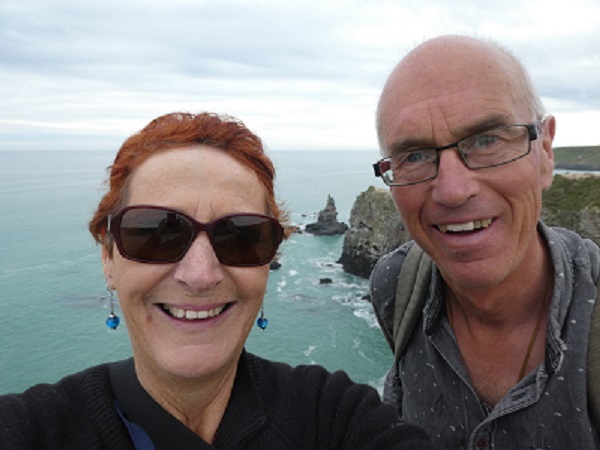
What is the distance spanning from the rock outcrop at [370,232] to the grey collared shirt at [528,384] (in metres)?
62.2

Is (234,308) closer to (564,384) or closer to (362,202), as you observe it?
(564,384)

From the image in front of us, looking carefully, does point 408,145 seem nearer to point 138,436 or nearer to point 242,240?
point 242,240

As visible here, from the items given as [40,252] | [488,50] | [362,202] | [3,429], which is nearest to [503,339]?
[488,50]

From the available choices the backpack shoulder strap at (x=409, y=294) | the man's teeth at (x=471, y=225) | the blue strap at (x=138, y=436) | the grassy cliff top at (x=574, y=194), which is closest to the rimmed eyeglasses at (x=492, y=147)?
the man's teeth at (x=471, y=225)

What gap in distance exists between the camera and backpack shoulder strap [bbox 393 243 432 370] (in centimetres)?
494

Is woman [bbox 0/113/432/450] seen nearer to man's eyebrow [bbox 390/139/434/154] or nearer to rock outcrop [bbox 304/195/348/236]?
man's eyebrow [bbox 390/139/434/154]

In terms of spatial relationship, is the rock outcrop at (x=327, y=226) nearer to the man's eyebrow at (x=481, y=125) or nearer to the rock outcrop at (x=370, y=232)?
the rock outcrop at (x=370, y=232)

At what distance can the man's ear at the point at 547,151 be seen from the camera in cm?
425

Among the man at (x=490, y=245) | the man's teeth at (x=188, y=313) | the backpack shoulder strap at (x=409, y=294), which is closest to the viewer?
the man's teeth at (x=188, y=313)

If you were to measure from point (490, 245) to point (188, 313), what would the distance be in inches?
103

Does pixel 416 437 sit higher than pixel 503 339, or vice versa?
pixel 503 339

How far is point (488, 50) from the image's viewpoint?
13.2ft

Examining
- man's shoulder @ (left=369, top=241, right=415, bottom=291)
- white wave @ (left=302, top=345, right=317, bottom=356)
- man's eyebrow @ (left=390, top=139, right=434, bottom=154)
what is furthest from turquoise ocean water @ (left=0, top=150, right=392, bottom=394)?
man's eyebrow @ (left=390, top=139, right=434, bottom=154)

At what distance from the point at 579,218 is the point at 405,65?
1940 inches
